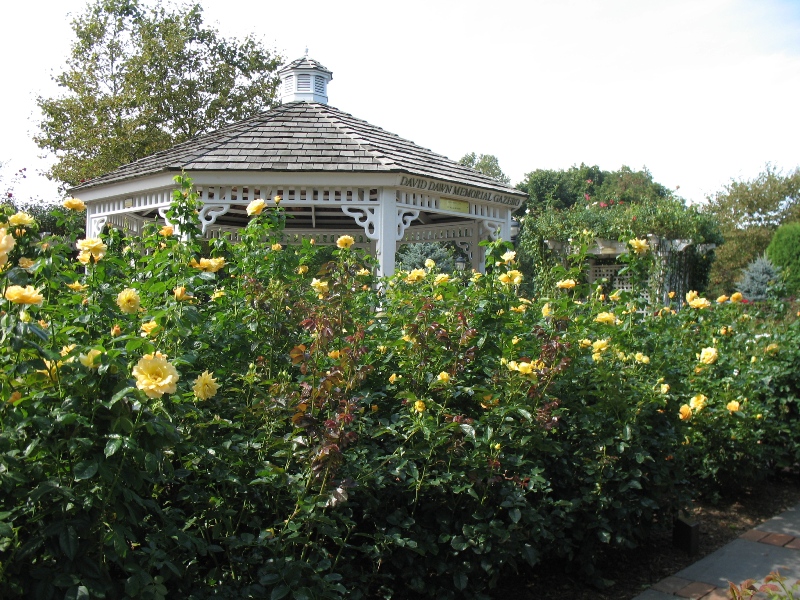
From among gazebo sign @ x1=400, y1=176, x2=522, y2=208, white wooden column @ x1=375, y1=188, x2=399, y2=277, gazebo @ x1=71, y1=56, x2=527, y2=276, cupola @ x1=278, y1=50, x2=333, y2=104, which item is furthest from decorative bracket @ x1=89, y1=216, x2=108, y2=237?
gazebo sign @ x1=400, y1=176, x2=522, y2=208

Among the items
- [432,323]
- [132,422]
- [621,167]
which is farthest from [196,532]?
[621,167]

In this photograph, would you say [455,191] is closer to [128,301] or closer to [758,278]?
[128,301]

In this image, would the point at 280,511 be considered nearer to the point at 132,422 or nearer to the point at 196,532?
the point at 196,532

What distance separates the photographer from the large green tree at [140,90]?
18.5 m

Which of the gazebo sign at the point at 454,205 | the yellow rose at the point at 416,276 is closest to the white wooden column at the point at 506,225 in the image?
the gazebo sign at the point at 454,205

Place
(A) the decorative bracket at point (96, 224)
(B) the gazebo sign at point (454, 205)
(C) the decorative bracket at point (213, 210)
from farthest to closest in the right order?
1. (A) the decorative bracket at point (96, 224)
2. (B) the gazebo sign at point (454, 205)
3. (C) the decorative bracket at point (213, 210)

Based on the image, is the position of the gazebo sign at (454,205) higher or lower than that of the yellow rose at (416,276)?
higher

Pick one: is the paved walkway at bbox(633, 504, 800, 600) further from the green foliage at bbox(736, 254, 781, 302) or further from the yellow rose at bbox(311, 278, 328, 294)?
the green foliage at bbox(736, 254, 781, 302)

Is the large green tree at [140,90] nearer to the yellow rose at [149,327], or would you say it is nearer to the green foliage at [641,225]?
the green foliage at [641,225]

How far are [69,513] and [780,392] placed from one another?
5.41 meters

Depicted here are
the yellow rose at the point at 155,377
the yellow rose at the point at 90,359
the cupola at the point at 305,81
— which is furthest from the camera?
the cupola at the point at 305,81

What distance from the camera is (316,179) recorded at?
782 cm

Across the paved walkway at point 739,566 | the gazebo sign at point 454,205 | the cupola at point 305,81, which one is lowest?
the paved walkway at point 739,566

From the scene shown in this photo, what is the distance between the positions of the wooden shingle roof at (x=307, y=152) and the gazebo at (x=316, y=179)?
0.5 inches
